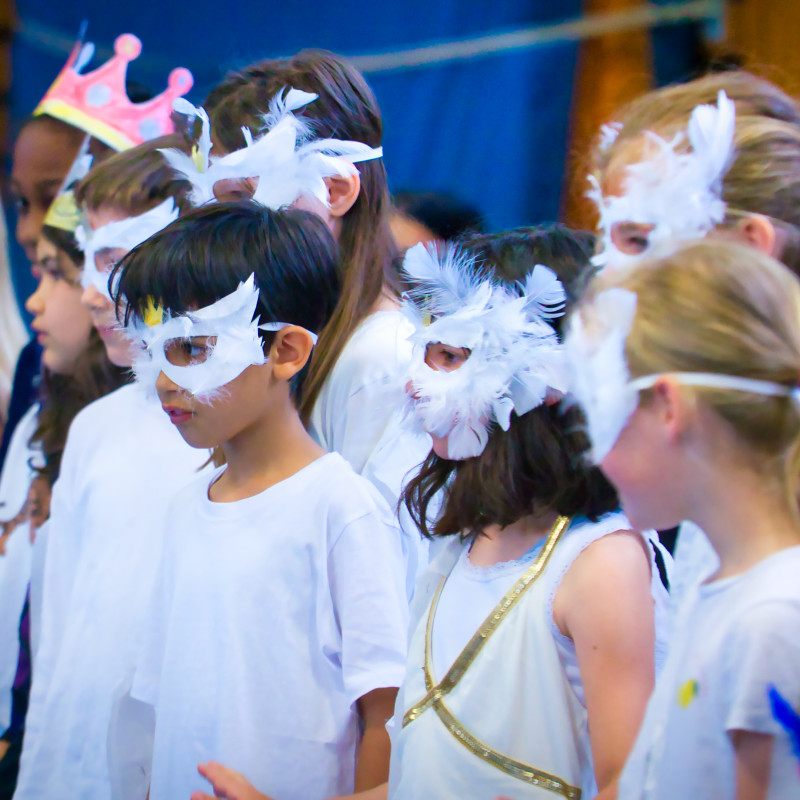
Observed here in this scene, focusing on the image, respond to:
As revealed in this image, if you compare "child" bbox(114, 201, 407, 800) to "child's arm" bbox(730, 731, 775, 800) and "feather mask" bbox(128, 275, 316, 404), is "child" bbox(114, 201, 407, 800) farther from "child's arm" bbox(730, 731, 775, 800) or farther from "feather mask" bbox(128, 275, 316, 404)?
"child's arm" bbox(730, 731, 775, 800)

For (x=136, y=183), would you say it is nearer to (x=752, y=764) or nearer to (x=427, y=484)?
(x=427, y=484)

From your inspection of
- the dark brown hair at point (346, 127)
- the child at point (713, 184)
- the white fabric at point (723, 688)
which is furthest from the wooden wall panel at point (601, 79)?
the white fabric at point (723, 688)

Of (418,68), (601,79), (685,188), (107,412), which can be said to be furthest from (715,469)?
(418,68)

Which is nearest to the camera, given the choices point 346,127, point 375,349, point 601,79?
point 375,349

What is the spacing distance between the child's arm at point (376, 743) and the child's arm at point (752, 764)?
0.56m

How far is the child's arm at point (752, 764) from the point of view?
751 mm

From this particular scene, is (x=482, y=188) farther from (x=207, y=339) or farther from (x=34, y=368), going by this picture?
(x=207, y=339)

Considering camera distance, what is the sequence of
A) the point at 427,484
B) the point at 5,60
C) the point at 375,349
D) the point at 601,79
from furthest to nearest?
the point at 5,60
the point at 601,79
the point at 375,349
the point at 427,484

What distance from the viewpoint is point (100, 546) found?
65.1 inches

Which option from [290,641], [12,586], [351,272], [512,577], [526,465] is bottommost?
[12,586]

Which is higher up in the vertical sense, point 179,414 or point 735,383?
point 735,383

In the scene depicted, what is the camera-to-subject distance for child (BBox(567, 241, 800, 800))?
2.49 feet

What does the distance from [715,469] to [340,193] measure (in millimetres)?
890

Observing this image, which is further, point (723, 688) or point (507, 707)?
point (507, 707)
